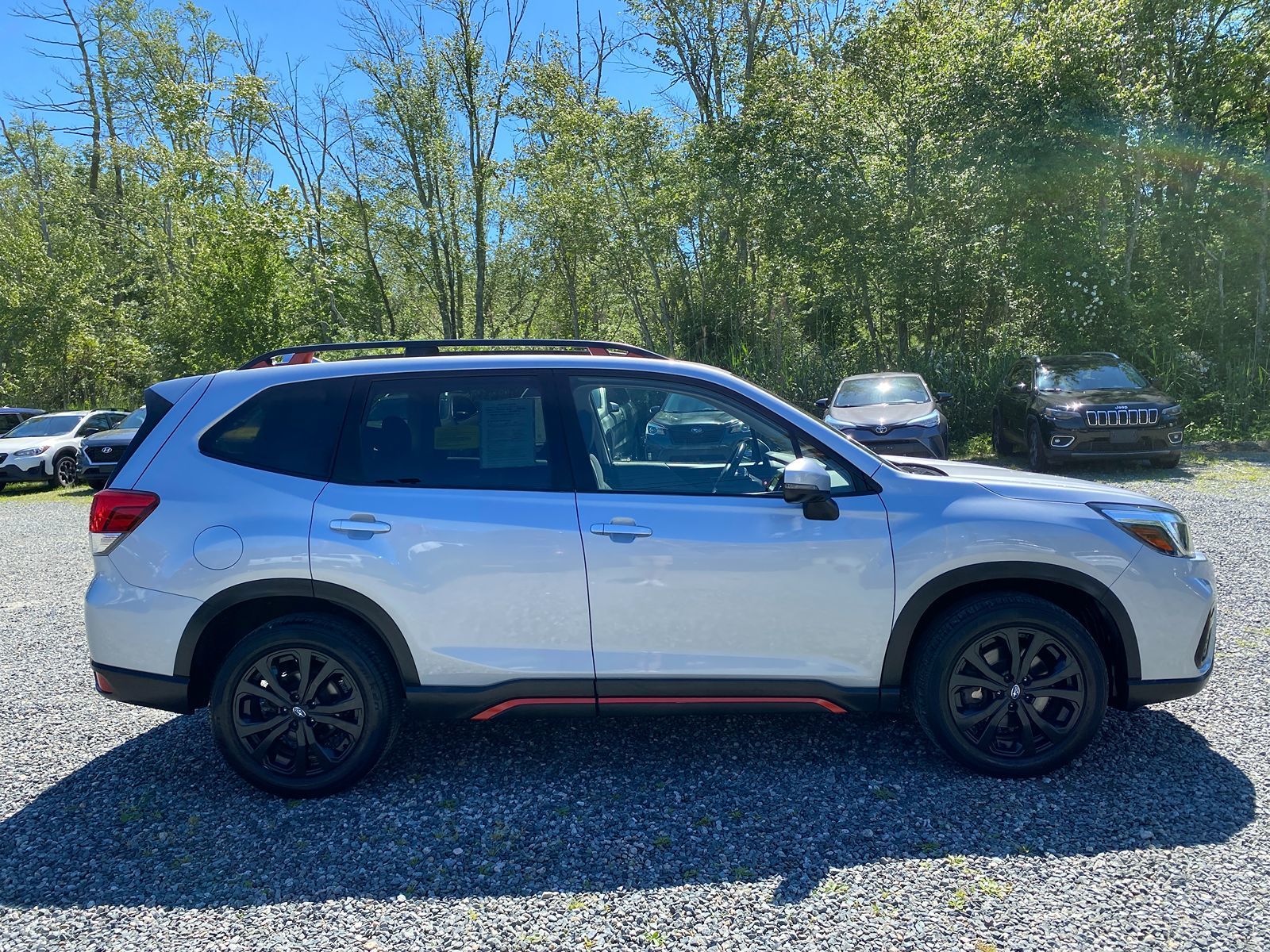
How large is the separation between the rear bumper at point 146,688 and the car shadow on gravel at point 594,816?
0.42 meters

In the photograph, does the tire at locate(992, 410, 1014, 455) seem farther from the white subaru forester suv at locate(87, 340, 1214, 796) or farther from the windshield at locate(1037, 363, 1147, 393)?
the white subaru forester suv at locate(87, 340, 1214, 796)

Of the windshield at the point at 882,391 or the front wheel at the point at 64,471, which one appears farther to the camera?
the front wheel at the point at 64,471

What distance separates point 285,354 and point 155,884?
2.22 m

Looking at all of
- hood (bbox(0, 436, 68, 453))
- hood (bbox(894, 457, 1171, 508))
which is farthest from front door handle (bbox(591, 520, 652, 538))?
hood (bbox(0, 436, 68, 453))

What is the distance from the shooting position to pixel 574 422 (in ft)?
11.5

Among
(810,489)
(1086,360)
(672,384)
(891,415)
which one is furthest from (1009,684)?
(1086,360)

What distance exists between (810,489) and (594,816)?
4.98ft

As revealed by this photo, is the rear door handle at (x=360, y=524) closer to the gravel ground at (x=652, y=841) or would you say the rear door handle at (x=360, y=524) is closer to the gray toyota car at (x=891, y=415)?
the gravel ground at (x=652, y=841)

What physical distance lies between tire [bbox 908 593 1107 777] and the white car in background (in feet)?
62.6

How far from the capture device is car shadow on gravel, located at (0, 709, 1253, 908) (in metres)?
2.89

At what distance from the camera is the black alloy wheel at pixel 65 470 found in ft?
57.0

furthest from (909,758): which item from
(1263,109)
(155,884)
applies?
(1263,109)

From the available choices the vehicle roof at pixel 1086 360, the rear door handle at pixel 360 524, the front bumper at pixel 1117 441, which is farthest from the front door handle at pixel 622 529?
the vehicle roof at pixel 1086 360

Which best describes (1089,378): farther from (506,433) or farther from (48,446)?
(48,446)
